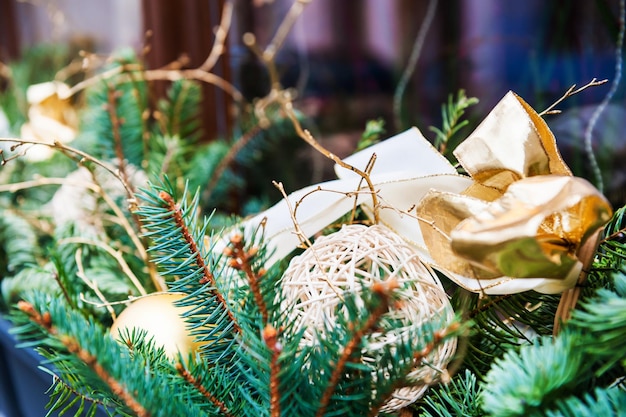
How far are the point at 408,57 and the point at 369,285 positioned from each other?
1.34ft

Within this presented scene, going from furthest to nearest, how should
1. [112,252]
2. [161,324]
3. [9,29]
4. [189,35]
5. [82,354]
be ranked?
[9,29] → [189,35] → [112,252] → [161,324] → [82,354]

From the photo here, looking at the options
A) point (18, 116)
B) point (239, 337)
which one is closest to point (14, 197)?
point (18, 116)

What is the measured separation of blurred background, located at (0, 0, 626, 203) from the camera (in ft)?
1.49

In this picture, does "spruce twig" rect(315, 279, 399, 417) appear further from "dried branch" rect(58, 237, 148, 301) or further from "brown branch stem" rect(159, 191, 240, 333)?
"dried branch" rect(58, 237, 148, 301)

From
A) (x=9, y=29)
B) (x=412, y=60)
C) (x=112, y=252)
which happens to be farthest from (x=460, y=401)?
(x=9, y=29)

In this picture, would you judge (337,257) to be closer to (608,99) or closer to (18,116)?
(608,99)

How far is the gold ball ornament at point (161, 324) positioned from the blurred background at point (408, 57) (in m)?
0.23

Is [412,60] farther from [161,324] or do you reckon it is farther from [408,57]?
[161,324]

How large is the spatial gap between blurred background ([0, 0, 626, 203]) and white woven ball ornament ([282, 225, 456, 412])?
0.26m

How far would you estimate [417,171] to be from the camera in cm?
33

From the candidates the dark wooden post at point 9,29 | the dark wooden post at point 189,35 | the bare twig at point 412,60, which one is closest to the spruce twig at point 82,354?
the bare twig at point 412,60

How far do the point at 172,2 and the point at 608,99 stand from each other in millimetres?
511

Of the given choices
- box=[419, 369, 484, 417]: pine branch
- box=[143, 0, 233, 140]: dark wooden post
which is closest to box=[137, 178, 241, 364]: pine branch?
box=[419, 369, 484, 417]: pine branch

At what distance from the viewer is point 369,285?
9.6 inches
